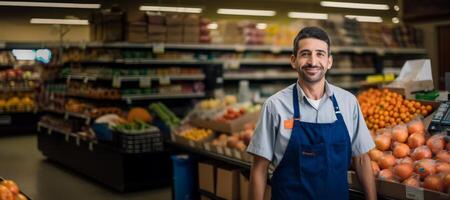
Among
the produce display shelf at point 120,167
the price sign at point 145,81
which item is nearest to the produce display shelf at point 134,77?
the price sign at point 145,81

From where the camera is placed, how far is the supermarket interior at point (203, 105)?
2.60m

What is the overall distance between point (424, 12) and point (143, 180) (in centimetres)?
488

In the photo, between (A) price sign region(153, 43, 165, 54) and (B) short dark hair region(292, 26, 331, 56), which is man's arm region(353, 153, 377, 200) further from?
(A) price sign region(153, 43, 165, 54)

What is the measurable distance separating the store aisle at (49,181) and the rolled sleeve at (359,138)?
4.07 meters

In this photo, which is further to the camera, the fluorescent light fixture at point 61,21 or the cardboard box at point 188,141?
the fluorescent light fixture at point 61,21

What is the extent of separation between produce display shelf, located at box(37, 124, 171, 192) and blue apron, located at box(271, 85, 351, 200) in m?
4.25

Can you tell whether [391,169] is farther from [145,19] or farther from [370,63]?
[370,63]

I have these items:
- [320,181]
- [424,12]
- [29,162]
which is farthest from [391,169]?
[29,162]

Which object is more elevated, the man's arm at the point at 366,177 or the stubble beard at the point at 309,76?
the stubble beard at the point at 309,76

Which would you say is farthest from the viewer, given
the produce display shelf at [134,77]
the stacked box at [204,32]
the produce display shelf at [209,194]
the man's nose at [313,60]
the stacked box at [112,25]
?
the stacked box at [204,32]

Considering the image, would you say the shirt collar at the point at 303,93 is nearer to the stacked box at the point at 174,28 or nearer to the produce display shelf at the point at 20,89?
the stacked box at the point at 174,28

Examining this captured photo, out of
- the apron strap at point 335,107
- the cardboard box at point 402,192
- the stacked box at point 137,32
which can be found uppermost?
the stacked box at point 137,32

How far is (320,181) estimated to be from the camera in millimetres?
2461

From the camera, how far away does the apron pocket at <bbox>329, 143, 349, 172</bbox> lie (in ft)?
8.09
